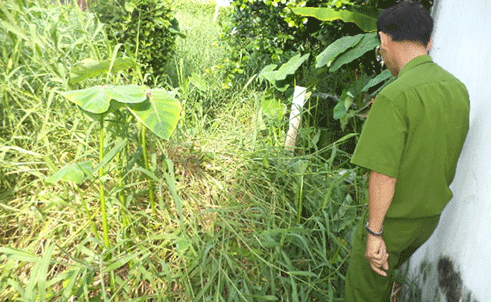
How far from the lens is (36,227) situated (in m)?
2.30

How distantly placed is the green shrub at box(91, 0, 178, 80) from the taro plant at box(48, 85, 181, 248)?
2079 millimetres

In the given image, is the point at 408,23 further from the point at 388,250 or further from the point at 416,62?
the point at 388,250

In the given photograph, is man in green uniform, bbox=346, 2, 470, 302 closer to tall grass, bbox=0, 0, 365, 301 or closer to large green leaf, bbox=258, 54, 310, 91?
tall grass, bbox=0, 0, 365, 301

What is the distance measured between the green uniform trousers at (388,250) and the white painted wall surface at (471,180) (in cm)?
15

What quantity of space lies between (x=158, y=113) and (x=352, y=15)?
6.09ft

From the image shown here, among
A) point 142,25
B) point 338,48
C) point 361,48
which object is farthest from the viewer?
point 142,25

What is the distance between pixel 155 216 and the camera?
237cm

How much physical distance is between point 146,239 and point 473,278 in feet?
4.75

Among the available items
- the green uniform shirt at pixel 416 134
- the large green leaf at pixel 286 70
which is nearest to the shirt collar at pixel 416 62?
the green uniform shirt at pixel 416 134

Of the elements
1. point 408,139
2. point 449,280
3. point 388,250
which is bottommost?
point 449,280

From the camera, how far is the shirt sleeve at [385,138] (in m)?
1.52

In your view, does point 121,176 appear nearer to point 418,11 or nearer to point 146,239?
point 146,239

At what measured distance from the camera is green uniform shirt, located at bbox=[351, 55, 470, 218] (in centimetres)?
152

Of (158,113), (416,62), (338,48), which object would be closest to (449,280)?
(416,62)
